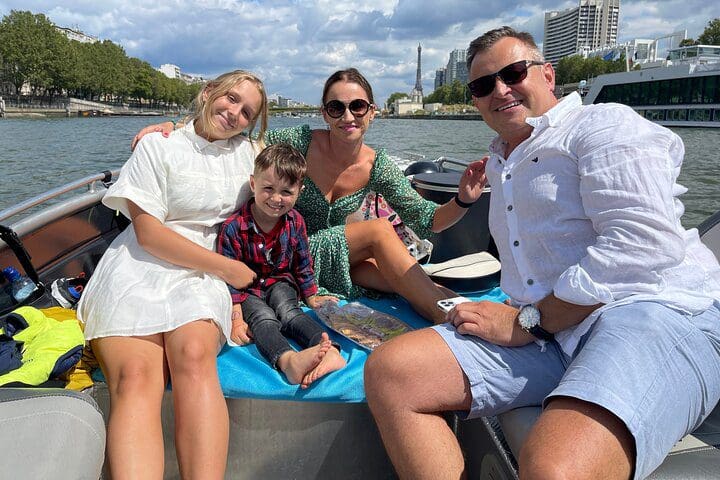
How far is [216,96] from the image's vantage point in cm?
234

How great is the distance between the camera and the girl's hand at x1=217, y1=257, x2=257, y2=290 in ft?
7.19

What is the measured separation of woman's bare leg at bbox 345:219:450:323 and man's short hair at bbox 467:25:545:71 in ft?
3.14

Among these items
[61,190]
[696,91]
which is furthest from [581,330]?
[696,91]

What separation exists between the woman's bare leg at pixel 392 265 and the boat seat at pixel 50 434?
4.70 feet

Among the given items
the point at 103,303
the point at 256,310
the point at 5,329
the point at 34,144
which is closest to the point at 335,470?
the point at 256,310

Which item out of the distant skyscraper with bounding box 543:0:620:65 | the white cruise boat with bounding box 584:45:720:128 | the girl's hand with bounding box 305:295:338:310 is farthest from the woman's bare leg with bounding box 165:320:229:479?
the distant skyscraper with bounding box 543:0:620:65

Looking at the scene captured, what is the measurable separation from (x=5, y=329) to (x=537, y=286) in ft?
6.00

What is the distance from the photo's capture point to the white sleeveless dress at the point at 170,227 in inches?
75.2

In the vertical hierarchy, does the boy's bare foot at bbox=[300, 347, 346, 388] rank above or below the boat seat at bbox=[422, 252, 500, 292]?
below

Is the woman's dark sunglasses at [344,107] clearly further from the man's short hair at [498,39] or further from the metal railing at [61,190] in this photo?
the metal railing at [61,190]

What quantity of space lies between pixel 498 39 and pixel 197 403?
155 centimetres

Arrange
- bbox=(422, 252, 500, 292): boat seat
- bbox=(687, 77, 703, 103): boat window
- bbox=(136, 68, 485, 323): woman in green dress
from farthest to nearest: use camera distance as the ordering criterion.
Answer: bbox=(687, 77, 703, 103): boat window < bbox=(422, 252, 500, 292): boat seat < bbox=(136, 68, 485, 323): woman in green dress

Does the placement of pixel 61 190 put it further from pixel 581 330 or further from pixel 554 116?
pixel 581 330

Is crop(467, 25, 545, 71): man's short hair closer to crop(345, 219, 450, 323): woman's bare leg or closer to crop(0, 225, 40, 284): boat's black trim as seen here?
crop(345, 219, 450, 323): woman's bare leg
